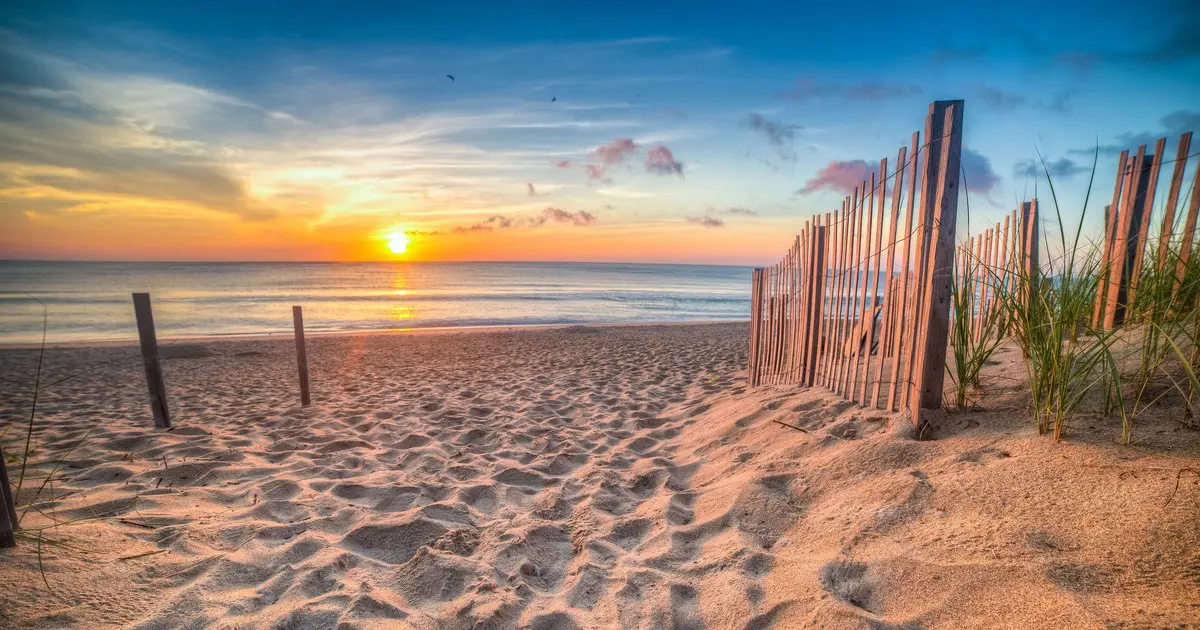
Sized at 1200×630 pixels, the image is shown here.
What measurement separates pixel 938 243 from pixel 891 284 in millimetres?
537

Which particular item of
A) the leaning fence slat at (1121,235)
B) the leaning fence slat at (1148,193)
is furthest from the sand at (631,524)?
the leaning fence slat at (1148,193)

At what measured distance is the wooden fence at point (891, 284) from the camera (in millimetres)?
2832

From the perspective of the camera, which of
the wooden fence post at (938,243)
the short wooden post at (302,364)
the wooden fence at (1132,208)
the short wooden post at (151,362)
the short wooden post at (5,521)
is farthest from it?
the short wooden post at (302,364)

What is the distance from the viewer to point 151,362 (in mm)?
4703

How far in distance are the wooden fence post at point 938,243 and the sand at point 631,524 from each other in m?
0.29

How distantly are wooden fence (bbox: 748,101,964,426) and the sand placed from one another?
0.26m

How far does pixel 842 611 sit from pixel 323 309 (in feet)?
82.9

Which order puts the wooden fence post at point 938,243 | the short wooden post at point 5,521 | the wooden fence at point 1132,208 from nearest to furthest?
the short wooden post at point 5,521 < the wooden fence post at point 938,243 < the wooden fence at point 1132,208

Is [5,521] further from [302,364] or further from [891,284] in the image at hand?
[891,284]

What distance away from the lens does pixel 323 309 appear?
23391mm

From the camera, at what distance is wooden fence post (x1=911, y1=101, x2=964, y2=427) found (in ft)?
9.10

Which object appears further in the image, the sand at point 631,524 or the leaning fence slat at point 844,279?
the leaning fence slat at point 844,279

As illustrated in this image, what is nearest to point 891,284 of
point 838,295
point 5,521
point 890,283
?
point 890,283

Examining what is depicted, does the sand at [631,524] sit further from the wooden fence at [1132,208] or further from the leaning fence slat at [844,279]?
the wooden fence at [1132,208]
